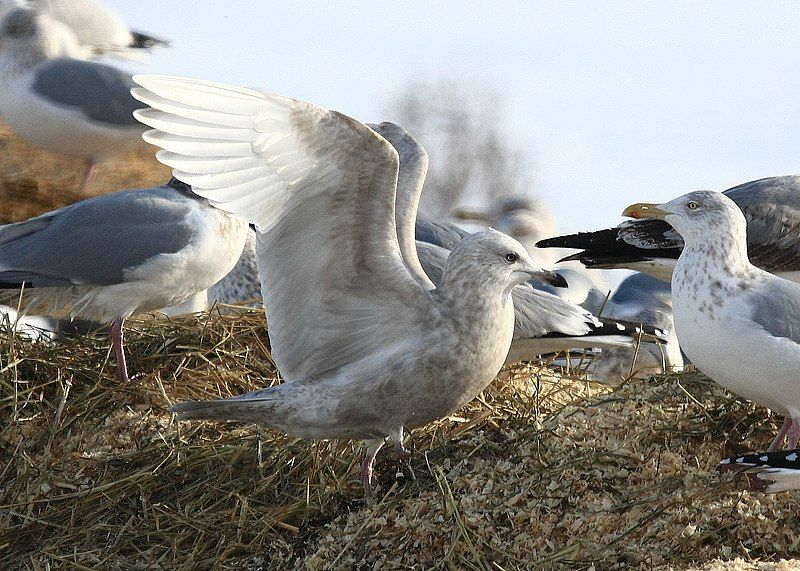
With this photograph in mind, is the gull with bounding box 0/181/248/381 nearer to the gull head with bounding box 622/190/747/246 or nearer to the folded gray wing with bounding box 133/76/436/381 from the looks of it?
the folded gray wing with bounding box 133/76/436/381

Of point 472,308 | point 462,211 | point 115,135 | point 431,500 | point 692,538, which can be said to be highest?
point 472,308

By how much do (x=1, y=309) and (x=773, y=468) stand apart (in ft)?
10.1

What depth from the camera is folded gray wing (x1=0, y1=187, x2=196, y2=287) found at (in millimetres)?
4766

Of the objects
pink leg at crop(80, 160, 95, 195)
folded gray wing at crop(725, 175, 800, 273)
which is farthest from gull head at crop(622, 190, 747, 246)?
pink leg at crop(80, 160, 95, 195)

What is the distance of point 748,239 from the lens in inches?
203

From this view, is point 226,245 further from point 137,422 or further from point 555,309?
point 555,309

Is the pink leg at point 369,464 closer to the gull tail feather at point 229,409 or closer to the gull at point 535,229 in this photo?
the gull tail feather at point 229,409

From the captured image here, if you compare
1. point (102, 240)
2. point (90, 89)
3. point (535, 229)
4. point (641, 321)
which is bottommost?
point (535, 229)

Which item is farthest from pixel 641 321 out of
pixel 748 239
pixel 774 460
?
pixel 774 460

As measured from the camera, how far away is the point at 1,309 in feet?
15.9

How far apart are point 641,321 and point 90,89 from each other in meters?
3.61

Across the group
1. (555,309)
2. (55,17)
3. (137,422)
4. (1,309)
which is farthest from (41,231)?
(55,17)

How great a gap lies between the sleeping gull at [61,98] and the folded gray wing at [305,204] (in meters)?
4.21

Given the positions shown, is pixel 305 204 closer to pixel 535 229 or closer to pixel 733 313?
pixel 733 313
